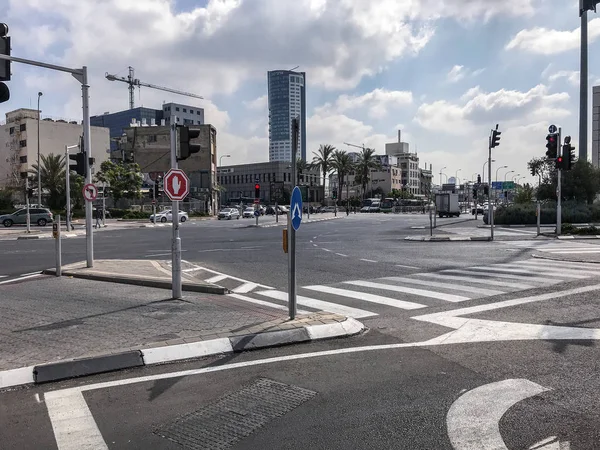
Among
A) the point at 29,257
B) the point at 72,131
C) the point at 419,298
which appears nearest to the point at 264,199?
the point at 72,131

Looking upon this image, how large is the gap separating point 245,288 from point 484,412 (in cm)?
812

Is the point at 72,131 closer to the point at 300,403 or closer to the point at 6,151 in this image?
the point at 6,151

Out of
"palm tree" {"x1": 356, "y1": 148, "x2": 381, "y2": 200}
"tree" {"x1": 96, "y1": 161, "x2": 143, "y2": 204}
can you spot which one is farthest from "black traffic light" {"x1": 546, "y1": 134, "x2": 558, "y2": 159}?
"palm tree" {"x1": 356, "y1": 148, "x2": 381, "y2": 200}

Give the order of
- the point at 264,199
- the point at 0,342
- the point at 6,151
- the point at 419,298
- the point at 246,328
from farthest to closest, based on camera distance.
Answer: the point at 264,199, the point at 6,151, the point at 419,298, the point at 246,328, the point at 0,342

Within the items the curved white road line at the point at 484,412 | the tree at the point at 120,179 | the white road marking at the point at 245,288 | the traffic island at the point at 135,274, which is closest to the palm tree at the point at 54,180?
the tree at the point at 120,179

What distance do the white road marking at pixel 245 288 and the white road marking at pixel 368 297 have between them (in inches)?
51.3

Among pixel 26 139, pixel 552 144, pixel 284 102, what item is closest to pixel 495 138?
pixel 552 144

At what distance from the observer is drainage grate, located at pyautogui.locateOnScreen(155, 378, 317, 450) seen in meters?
4.16

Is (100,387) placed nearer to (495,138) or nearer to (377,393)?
(377,393)

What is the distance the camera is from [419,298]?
1040cm

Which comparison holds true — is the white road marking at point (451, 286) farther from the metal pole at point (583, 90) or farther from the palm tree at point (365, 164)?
the palm tree at point (365, 164)

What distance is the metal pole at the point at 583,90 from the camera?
43.8 metres

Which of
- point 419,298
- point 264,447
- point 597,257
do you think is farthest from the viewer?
point 597,257

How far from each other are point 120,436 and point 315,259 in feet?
46.3
